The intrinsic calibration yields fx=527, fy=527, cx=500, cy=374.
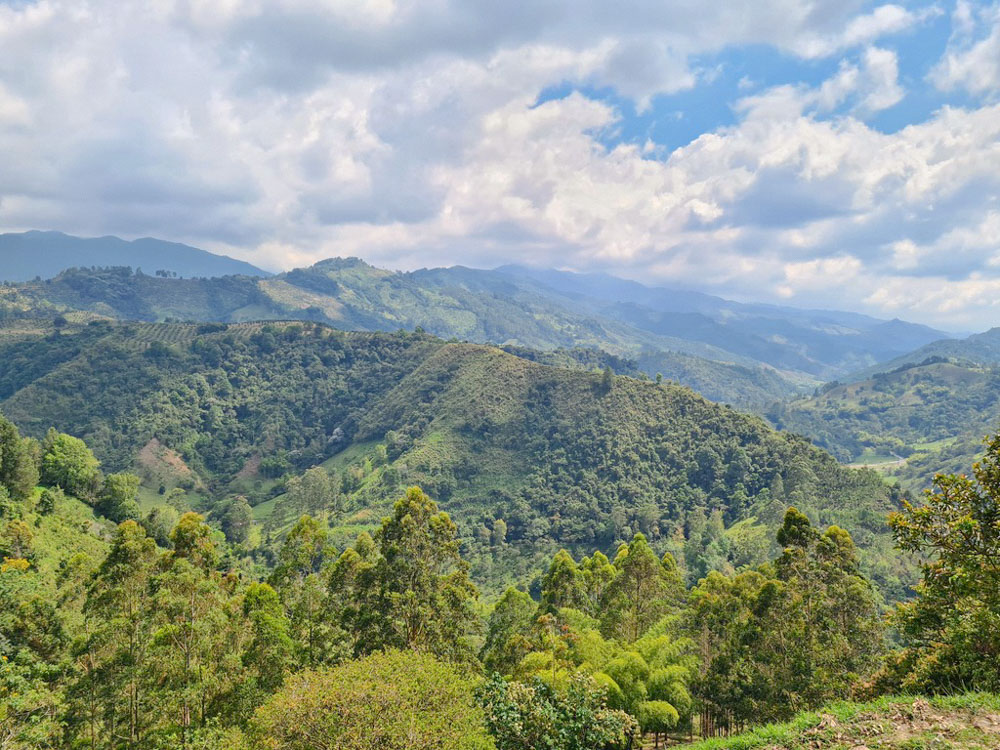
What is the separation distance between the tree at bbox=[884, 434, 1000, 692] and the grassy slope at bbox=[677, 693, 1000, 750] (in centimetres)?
160

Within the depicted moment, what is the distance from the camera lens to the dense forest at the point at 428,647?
13.7 m

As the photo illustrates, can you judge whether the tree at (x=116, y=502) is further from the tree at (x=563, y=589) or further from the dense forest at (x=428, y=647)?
the tree at (x=563, y=589)

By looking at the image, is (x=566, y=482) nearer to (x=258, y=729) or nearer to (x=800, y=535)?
(x=800, y=535)

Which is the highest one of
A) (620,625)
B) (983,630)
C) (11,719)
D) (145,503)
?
(983,630)

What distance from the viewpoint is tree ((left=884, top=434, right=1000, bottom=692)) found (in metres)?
12.6

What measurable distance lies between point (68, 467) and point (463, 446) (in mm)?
88336

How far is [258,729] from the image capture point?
15.3 m

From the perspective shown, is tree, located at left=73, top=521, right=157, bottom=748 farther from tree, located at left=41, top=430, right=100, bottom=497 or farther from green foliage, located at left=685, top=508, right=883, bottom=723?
tree, located at left=41, top=430, right=100, bottom=497

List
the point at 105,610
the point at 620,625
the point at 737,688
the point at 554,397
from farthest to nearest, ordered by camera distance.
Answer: the point at 554,397 < the point at 620,625 < the point at 737,688 < the point at 105,610

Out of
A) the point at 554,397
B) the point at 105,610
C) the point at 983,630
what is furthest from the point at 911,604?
the point at 554,397

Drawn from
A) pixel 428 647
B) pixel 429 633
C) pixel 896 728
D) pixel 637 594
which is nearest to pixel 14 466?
pixel 429 633

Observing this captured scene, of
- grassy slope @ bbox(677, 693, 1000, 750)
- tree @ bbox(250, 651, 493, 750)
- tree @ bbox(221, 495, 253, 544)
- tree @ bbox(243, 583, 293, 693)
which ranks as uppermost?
grassy slope @ bbox(677, 693, 1000, 750)

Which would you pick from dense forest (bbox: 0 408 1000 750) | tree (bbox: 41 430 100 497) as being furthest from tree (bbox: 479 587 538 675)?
tree (bbox: 41 430 100 497)

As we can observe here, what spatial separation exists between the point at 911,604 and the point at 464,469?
410ft
